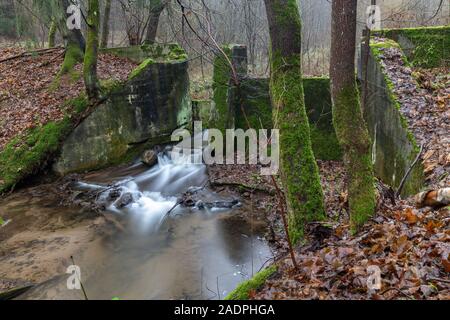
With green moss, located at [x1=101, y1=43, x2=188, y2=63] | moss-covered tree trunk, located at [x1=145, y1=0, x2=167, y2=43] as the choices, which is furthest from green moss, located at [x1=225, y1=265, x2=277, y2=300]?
moss-covered tree trunk, located at [x1=145, y1=0, x2=167, y2=43]

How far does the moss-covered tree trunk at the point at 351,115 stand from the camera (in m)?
4.54

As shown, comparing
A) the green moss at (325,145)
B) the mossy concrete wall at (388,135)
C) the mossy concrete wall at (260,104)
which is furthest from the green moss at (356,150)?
the green moss at (325,145)

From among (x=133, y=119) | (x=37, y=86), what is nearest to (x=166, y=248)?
(x=133, y=119)

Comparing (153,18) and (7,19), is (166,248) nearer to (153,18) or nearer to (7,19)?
(153,18)

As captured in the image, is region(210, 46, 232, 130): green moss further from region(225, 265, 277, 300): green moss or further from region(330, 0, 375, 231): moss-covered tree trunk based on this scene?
region(225, 265, 277, 300): green moss

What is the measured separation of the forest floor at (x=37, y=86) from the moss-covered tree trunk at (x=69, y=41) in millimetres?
299

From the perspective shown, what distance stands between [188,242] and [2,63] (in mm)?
11738

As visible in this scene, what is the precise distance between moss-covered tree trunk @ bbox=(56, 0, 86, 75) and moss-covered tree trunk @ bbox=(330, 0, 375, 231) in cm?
1132

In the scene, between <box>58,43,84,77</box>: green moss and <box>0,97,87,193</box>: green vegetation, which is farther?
<box>58,43,84,77</box>: green moss

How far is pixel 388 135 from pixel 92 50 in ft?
28.7

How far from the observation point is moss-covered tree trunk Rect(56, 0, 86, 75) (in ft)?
43.4

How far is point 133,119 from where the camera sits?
12602 mm

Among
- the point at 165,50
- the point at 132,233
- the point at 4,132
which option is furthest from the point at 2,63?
the point at 132,233
